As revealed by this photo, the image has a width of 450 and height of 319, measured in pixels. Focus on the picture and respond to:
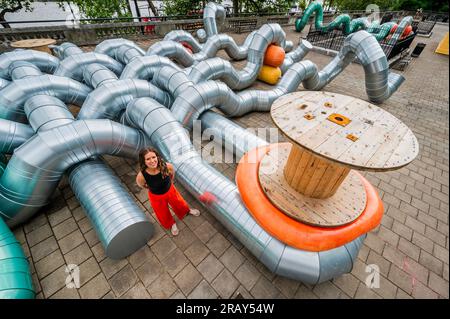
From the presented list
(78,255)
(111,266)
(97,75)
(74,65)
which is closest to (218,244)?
(111,266)

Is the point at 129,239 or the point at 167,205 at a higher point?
the point at 167,205

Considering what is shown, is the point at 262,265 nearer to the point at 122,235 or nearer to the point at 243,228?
the point at 243,228

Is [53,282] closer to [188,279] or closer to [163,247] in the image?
[163,247]

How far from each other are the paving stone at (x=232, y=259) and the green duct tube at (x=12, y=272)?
238 centimetres

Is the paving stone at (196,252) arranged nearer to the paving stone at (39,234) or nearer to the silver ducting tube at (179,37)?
the paving stone at (39,234)

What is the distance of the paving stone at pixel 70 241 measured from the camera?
317cm

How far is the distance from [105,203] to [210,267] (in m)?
1.82

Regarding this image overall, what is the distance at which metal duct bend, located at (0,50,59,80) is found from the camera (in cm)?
A: 543

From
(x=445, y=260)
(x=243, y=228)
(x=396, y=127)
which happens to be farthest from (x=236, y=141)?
(x=445, y=260)

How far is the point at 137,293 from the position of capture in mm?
2787

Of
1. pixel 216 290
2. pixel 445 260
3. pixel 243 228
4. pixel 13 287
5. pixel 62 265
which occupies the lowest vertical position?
pixel 445 260

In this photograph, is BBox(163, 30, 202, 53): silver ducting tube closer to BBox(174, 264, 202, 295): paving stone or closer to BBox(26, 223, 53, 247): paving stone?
BBox(26, 223, 53, 247): paving stone

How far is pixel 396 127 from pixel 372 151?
0.87 m

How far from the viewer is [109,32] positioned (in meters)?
11.7
